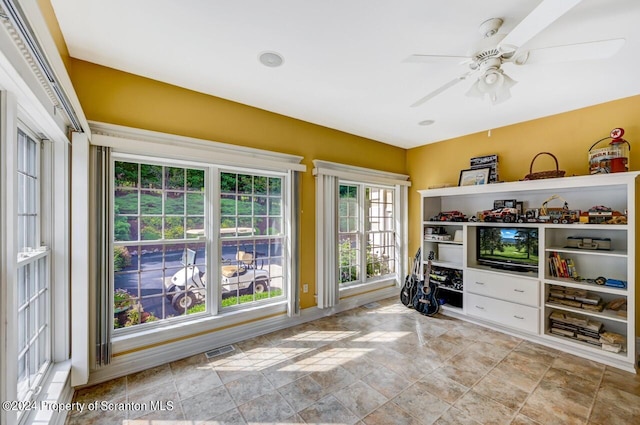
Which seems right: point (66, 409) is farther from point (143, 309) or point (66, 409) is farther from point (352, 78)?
point (352, 78)

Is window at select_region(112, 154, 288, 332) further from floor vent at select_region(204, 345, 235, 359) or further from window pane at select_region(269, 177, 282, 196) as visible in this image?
floor vent at select_region(204, 345, 235, 359)

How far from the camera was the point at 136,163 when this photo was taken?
2.56 m

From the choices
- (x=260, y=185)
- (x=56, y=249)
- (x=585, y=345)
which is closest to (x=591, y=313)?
(x=585, y=345)

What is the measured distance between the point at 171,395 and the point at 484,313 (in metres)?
3.60

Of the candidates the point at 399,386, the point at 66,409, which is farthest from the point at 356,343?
the point at 66,409

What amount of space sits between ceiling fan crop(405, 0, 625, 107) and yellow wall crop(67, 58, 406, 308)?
6.50 feet

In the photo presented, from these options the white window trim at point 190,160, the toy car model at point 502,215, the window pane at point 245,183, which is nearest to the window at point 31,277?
the white window trim at point 190,160

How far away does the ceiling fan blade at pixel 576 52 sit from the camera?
1.49 m

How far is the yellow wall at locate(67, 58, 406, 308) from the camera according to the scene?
2.31 meters

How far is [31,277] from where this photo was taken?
174 centimetres

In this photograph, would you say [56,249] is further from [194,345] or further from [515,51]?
[515,51]

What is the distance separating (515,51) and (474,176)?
2.41 metres

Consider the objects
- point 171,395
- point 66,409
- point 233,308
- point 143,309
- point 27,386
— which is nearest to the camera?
point 27,386

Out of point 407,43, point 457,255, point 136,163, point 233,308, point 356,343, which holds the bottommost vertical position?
point 356,343
